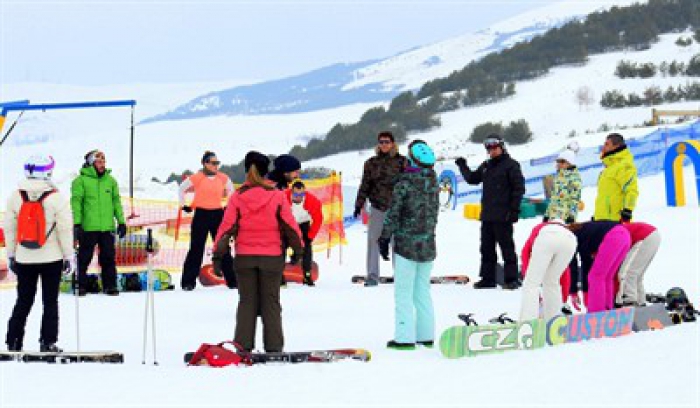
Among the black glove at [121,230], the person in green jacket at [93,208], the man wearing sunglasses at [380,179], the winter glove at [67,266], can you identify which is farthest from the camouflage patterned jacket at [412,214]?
the person in green jacket at [93,208]

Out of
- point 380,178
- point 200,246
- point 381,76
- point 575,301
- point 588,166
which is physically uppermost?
point 381,76

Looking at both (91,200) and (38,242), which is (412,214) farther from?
(91,200)

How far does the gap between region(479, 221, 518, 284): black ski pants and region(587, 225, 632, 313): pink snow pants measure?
333cm

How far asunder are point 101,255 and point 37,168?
4.56m

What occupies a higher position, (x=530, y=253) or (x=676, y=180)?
(x=676, y=180)

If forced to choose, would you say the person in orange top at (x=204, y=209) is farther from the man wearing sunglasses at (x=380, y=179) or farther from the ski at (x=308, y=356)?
the ski at (x=308, y=356)

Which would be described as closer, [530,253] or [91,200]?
[530,253]

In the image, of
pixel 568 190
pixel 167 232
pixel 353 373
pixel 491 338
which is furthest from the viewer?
pixel 167 232

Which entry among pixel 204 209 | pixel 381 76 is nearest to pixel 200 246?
pixel 204 209

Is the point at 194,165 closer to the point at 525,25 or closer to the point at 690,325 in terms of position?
the point at 690,325

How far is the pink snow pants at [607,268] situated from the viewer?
32.9 feet

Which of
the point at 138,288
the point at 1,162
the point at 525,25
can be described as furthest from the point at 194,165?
the point at 525,25

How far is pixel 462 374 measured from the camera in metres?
7.62

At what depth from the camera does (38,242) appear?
9133mm
